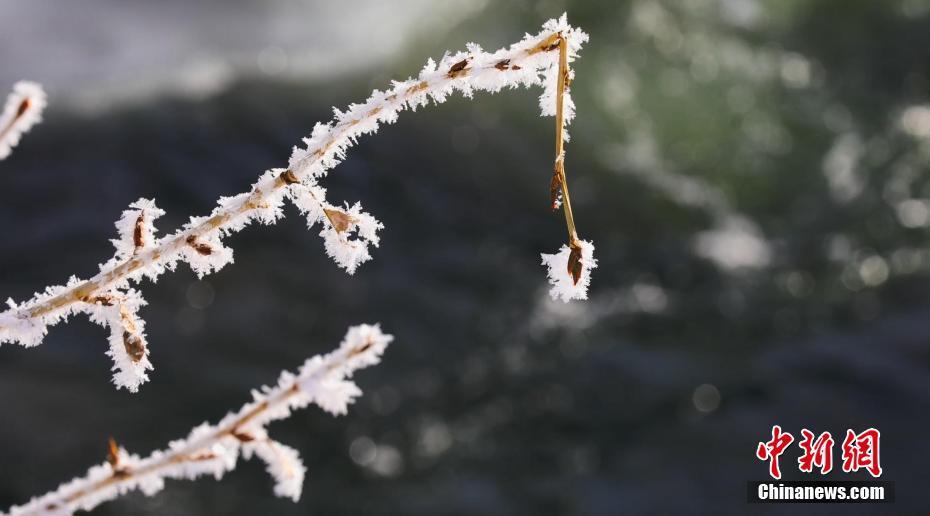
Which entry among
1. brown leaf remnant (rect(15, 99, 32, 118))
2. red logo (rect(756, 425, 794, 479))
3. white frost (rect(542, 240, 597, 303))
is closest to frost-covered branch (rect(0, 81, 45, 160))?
brown leaf remnant (rect(15, 99, 32, 118))

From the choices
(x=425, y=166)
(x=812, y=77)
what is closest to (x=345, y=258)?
(x=425, y=166)

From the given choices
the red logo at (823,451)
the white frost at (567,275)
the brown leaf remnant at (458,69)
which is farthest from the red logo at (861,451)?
the brown leaf remnant at (458,69)

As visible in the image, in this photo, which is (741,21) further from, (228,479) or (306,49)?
(228,479)

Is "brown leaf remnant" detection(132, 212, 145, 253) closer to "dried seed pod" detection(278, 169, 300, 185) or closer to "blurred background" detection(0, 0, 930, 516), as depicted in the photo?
"dried seed pod" detection(278, 169, 300, 185)

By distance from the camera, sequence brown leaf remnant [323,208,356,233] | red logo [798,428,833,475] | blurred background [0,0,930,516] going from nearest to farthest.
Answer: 1. brown leaf remnant [323,208,356,233]
2. red logo [798,428,833,475]
3. blurred background [0,0,930,516]

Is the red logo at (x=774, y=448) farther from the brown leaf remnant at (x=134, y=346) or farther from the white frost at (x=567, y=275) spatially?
the brown leaf remnant at (x=134, y=346)
